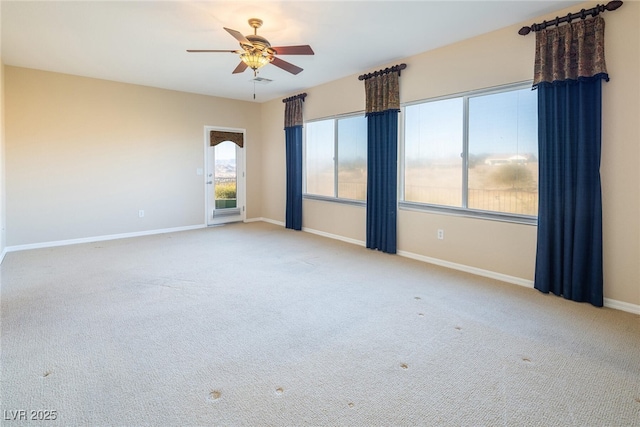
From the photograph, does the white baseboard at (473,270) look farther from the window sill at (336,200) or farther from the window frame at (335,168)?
the window frame at (335,168)

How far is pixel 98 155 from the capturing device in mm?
5820

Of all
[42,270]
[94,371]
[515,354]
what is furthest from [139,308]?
[515,354]

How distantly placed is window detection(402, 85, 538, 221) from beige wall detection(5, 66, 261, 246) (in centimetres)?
440

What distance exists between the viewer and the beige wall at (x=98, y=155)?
5180 millimetres

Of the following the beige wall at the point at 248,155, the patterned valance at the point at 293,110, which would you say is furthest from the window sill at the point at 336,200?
the patterned valance at the point at 293,110

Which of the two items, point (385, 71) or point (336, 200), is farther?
point (336, 200)

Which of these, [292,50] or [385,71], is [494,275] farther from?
[292,50]

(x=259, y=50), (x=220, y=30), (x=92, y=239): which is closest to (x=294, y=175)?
(x=220, y=30)

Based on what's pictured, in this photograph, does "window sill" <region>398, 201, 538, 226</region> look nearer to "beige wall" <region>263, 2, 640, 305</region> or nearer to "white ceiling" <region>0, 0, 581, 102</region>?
"beige wall" <region>263, 2, 640, 305</region>

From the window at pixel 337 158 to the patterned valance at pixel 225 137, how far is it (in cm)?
177

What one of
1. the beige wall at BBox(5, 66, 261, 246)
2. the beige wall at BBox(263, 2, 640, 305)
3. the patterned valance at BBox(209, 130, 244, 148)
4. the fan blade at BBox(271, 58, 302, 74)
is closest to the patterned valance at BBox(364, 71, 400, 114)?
the beige wall at BBox(263, 2, 640, 305)

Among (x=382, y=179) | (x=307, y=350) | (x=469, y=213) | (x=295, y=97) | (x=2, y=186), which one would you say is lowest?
(x=307, y=350)

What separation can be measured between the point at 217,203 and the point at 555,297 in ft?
20.3

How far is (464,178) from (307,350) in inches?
118
